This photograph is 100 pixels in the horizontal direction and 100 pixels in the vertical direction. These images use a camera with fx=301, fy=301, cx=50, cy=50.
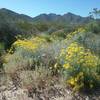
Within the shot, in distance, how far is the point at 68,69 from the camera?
6.90 metres

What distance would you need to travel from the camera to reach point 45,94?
6.70 meters

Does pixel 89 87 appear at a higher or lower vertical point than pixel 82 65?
lower

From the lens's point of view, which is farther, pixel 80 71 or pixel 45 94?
pixel 80 71

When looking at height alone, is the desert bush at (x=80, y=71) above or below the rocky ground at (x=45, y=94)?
above

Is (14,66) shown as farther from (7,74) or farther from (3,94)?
(3,94)

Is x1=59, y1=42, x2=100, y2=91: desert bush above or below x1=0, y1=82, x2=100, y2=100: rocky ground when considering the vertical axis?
above

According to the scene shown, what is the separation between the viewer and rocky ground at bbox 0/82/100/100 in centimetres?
650

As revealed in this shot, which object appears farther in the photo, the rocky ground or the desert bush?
the desert bush

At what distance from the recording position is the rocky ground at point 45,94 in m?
6.50

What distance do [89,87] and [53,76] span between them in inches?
44.0

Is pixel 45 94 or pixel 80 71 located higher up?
pixel 80 71

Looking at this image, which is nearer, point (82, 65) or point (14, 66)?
point (82, 65)

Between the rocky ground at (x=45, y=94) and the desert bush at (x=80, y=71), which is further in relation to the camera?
the desert bush at (x=80, y=71)

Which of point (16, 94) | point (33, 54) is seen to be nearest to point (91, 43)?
point (33, 54)
